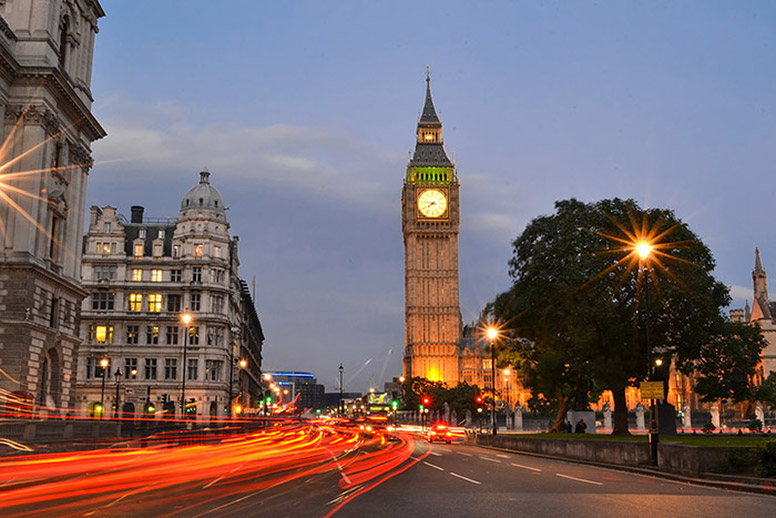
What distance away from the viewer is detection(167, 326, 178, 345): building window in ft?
289

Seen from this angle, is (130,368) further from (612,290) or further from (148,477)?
(148,477)

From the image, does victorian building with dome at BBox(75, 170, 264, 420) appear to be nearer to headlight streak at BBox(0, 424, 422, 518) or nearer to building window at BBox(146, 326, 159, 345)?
building window at BBox(146, 326, 159, 345)

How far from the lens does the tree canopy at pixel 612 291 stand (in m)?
42.7

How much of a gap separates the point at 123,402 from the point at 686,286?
64028mm

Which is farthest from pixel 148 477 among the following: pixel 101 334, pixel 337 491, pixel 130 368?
pixel 101 334

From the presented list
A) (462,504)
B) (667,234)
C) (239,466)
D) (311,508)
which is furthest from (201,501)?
(667,234)

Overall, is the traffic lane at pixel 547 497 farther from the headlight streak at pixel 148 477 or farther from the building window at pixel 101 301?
the building window at pixel 101 301

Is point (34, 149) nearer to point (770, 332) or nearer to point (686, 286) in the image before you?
point (686, 286)

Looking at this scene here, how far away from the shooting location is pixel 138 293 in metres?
88.7

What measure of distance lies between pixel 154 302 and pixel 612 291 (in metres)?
60.8

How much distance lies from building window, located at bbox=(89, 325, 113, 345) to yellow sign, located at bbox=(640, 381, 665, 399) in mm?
70655

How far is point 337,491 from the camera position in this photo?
1945 centimetres

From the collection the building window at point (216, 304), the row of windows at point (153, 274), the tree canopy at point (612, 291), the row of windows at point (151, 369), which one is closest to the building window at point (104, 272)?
the row of windows at point (153, 274)

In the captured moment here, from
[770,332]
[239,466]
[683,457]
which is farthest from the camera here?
[770,332]
